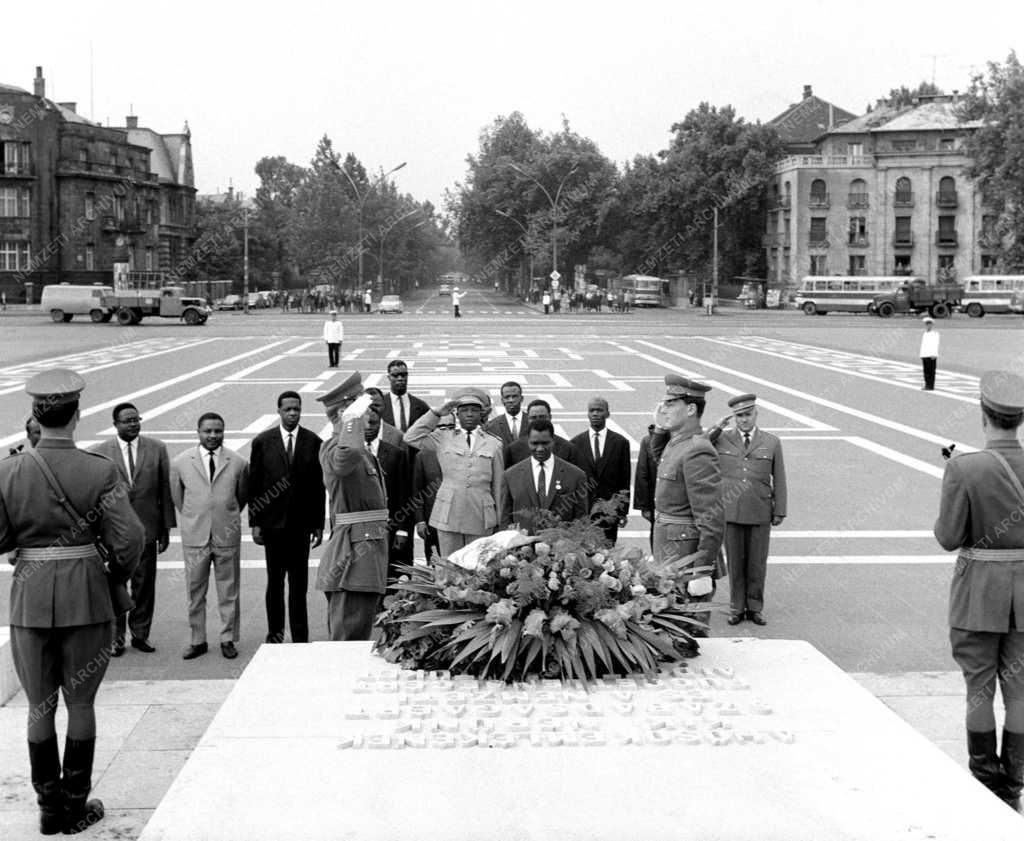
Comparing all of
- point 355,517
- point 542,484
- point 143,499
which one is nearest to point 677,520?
point 542,484

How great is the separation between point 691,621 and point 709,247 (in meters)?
94.4

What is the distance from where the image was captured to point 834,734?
5.21 meters

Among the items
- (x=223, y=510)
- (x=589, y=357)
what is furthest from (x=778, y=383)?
(x=223, y=510)

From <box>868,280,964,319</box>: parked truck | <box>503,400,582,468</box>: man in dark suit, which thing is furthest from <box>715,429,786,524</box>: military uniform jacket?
<box>868,280,964,319</box>: parked truck

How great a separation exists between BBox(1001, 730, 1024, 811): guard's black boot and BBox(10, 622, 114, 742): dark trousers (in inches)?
162

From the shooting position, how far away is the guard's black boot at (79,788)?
5.80 meters

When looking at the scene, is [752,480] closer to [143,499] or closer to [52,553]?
[143,499]

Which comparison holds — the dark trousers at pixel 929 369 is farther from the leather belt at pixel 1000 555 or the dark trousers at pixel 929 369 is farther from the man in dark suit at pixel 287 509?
the leather belt at pixel 1000 555

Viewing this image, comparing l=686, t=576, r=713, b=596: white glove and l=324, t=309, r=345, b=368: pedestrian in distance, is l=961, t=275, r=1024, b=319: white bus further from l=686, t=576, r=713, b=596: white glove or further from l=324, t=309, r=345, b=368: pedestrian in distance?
l=686, t=576, r=713, b=596: white glove

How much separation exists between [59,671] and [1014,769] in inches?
171

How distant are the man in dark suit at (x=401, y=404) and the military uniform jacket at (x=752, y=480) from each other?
2.81 meters

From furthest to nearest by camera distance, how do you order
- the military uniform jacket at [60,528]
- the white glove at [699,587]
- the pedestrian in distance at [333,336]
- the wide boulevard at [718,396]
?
1. the pedestrian in distance at [333,336]
2. the wide boulevard at [718,396]
3. the white glove at [699,587]
4. the military uniform jacket at [60,528]

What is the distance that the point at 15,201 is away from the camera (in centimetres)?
8412

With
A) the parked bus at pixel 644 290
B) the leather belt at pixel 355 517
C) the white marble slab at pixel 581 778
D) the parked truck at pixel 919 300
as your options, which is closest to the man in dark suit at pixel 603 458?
the leather belt at pixel 355 517
